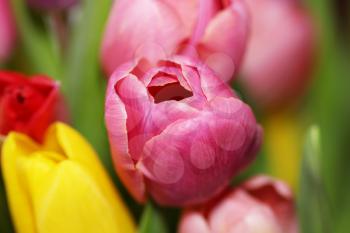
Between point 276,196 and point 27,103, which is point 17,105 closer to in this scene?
point 27,103

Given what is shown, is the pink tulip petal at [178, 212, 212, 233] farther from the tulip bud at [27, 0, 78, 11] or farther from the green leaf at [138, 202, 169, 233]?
the tulip bud at [27, 0, 78, 11]

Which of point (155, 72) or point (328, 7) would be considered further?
point (328, 7)

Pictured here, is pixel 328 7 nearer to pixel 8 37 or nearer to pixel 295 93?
pixel 295 93

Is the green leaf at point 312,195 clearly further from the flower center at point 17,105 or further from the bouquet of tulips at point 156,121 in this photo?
the flower center at point 17,105

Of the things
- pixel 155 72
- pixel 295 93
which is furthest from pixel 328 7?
pixel 155 72

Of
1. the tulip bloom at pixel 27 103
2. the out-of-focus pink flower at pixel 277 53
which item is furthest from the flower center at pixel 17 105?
the out-of-focus pink flower at pixel 277 53

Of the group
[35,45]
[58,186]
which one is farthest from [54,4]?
[58,186]
